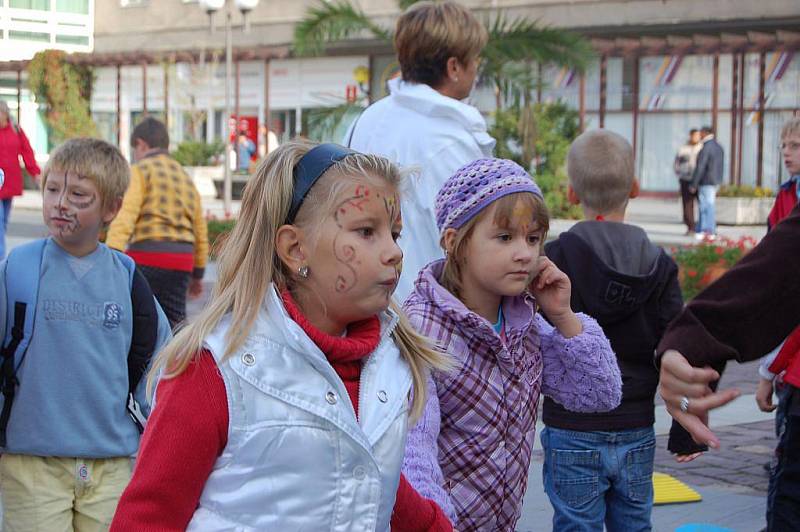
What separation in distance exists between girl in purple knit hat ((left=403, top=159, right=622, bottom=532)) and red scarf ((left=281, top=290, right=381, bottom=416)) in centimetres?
63

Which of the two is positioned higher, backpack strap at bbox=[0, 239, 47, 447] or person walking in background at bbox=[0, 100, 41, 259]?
person walking in background at bbox=[0, 100, 41, 259]

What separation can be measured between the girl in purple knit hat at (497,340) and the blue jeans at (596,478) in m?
0.63

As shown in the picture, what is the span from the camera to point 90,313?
12.7 ft

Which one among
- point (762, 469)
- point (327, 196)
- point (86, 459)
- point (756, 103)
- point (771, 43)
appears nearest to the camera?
point (327, 196)

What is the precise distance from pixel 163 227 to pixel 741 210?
17.9 metres

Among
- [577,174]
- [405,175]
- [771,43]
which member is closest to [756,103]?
[771,43]

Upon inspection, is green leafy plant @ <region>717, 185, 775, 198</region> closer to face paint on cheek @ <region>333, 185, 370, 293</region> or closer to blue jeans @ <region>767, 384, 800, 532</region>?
blue jeans @ <region>767, 384, 800, 532</region>

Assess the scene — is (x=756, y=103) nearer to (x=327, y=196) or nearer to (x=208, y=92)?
(x=208, y=92)

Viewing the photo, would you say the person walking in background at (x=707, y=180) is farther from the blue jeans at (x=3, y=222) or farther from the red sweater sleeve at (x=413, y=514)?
the red sweater sleeve at (x=413, y=514)

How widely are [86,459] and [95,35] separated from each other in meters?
41.0

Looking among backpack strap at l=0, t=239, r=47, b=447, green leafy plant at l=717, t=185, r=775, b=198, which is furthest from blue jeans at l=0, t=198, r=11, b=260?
green leafy plant at l=717, t=185, r=775, b=198

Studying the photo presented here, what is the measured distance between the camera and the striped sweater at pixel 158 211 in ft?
23.0

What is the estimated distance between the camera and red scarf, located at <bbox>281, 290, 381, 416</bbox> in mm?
2252

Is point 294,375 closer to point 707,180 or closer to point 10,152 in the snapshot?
point 10,152
